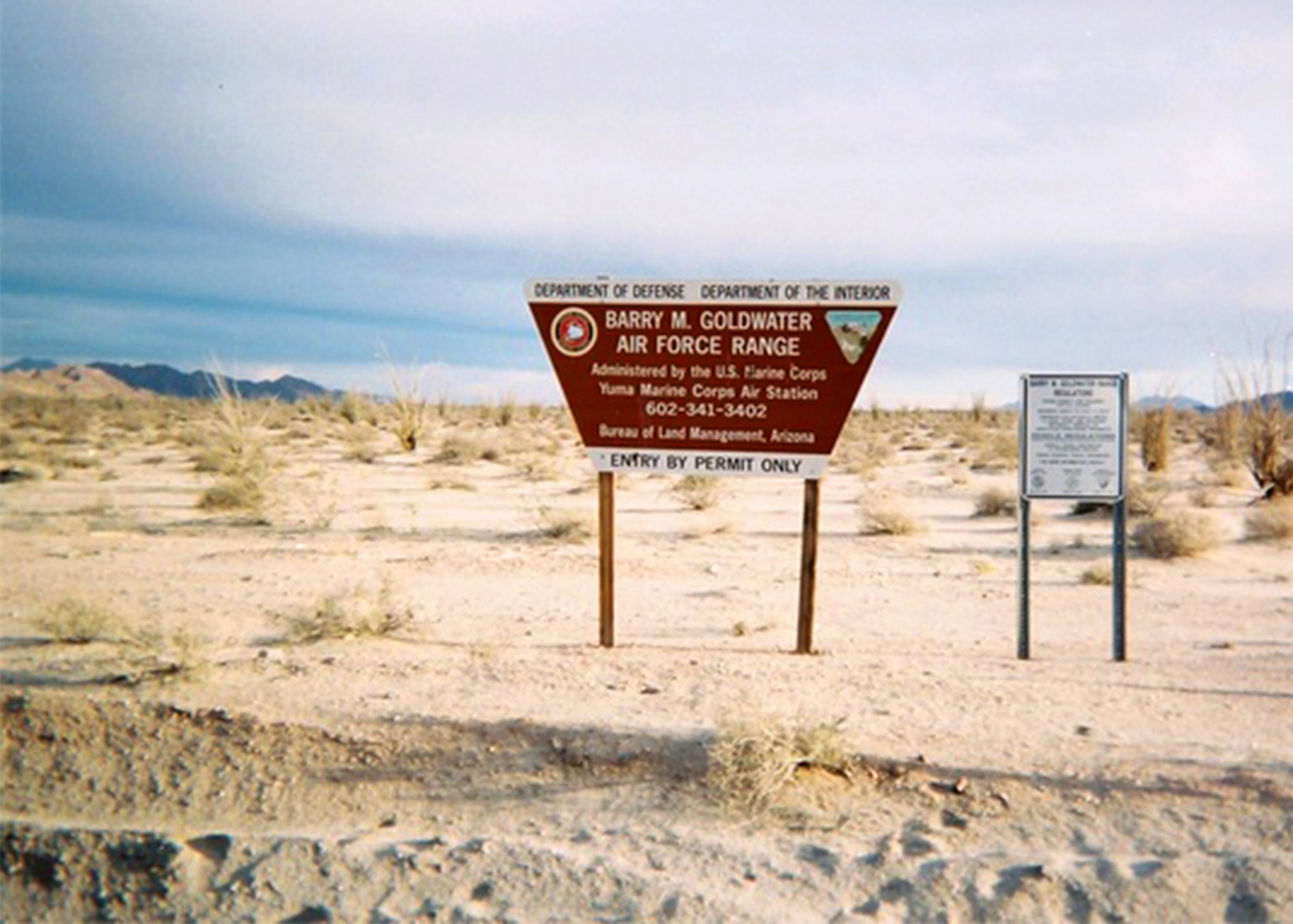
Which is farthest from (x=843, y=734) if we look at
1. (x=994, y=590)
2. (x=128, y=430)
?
(x=128, y=430)

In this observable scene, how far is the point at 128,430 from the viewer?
38469 millimetres

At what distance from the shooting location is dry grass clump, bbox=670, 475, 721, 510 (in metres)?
18.0

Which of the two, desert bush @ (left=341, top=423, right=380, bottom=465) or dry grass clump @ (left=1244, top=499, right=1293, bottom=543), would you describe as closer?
dry grass clump @ (left=1244, top=499, right=1293, bottom=543)

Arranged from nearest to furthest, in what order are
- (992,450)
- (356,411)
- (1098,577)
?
(1098,577), (992,450), (356,411)

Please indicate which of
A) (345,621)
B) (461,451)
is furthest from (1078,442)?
(461,451)

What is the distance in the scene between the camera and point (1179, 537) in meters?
13.2

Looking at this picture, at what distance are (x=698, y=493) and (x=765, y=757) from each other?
12.7 m

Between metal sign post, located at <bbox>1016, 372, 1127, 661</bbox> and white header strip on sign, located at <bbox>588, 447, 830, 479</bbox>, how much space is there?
142 cm

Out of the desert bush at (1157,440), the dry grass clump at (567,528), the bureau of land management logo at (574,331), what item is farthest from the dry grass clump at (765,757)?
the desert bush at (1157,440)

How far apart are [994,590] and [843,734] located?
19.8 ft

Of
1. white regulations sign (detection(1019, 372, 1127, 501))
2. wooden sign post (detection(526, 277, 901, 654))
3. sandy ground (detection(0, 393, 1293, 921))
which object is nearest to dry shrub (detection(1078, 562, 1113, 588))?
sandy ground (detection(0, 393, 1293, 921))

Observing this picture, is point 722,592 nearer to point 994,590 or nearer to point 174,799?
point 994,590

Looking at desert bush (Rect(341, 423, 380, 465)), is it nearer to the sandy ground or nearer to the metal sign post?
the sandy ground

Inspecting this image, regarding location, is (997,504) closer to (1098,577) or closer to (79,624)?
(1098,577)
